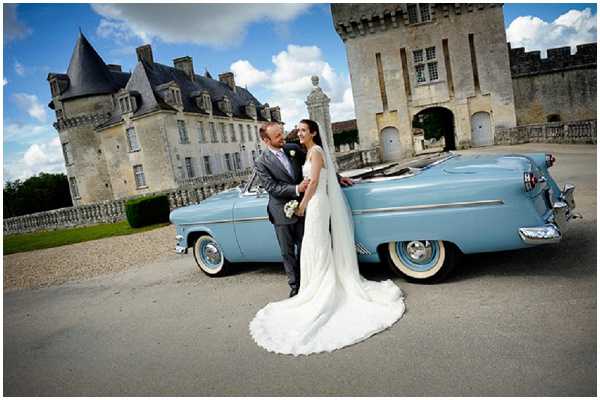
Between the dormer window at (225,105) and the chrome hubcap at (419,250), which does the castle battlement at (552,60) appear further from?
the chrome hubcap at (419,250)

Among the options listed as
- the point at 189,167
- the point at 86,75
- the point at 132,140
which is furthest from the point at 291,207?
the point at 86,75

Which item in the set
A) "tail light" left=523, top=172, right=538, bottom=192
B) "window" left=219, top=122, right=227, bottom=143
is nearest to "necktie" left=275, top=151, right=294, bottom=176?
"tail light" left=523, top=172, right=538, bottom=192

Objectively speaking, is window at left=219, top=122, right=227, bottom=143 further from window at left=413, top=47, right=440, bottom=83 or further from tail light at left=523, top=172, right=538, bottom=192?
tail light at left=523, top=172, right=538, bottom=192

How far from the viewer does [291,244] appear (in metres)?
4.36

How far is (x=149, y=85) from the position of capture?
105 feet

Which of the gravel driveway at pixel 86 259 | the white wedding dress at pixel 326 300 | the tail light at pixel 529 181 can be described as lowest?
the gravel driveway at pixel 86 259

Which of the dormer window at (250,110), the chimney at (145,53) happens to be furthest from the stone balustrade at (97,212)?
the dormer window at (250,110)

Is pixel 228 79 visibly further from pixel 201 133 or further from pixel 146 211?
pixel 146 211

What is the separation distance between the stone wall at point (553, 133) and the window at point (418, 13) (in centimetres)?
836

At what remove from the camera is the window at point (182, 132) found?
32.1m

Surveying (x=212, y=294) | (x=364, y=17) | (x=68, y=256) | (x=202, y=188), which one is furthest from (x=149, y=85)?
(x=212, y=294)

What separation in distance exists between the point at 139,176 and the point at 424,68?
24122 millimetres

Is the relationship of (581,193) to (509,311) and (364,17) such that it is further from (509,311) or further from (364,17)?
(364,17)

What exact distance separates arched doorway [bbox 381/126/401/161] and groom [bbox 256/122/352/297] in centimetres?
2212
